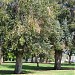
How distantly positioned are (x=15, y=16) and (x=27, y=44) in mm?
2738

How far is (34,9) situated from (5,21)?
2.81 metres

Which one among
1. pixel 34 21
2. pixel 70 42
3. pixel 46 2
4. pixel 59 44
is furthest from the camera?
pixel 70 42

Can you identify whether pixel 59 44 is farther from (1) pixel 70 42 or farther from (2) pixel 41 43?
(2) pixel 41 43

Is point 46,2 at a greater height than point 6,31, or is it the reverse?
point 46,2

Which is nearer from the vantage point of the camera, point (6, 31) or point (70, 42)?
point (6, 31)

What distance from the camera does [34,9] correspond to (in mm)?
24875

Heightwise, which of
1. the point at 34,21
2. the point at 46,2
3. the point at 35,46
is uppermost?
the point at 46,2

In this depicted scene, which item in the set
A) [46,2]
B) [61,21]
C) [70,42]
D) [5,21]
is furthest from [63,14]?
[5,21]

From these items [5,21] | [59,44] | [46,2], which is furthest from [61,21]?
[5,21]

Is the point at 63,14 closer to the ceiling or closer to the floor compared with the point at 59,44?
closer to the ceiling

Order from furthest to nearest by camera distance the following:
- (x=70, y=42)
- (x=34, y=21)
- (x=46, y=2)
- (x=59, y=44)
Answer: (x=70, y=42) → (x=59, y=44) → (x=46, y=2) → (x=34, y=21)

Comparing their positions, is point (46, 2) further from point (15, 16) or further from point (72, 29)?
point (72, 29)

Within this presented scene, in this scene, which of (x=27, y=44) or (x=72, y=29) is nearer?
(x=27, y=44)

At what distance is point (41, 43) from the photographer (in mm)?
26047
